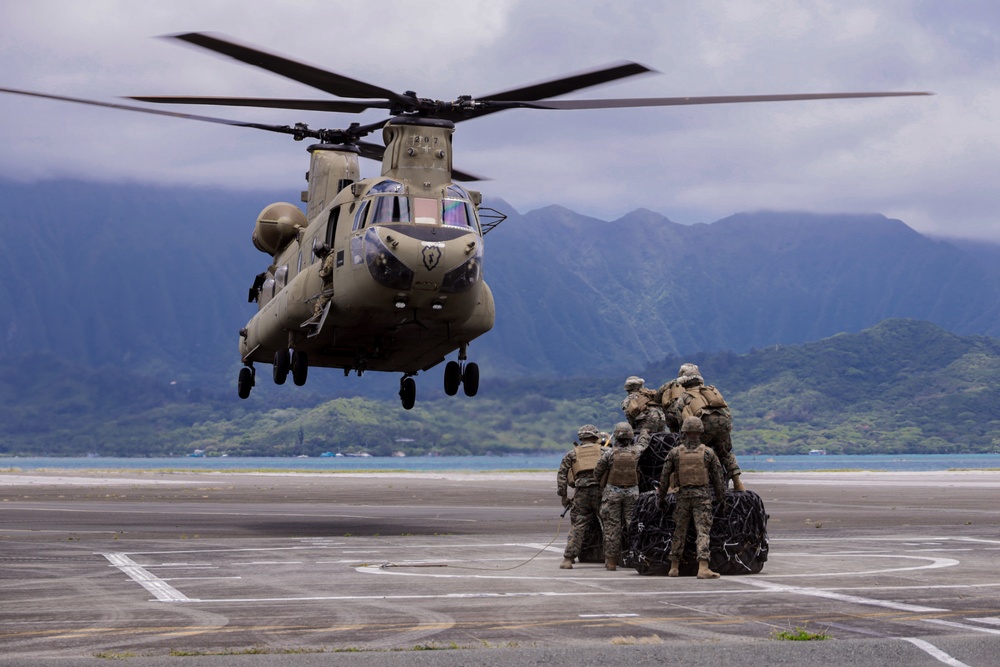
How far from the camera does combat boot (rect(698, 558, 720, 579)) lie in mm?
17203

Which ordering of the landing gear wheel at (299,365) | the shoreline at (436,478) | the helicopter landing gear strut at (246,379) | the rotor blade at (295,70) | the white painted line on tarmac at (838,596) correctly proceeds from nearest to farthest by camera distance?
the white painted line on tarmac at (838,596) → the rotor blade at (295,70) → the landing gear wheel at (299,365) → the helicopter landing gear strut at (246,379) → the shoreline at (436,478)

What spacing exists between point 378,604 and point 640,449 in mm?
6154

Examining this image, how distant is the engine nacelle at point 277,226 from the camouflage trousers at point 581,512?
1522 cm

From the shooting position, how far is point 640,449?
1920 cm

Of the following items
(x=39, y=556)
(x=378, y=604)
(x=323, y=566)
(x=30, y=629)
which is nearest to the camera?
(x=30, y=629)

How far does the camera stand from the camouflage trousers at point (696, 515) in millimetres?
17375

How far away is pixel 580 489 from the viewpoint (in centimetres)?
1939

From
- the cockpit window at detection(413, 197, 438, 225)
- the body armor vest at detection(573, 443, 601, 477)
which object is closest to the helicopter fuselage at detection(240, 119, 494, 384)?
the cockpit window at detection(413, 197, 438, 225)

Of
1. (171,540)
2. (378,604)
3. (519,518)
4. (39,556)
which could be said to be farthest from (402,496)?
(378,604)

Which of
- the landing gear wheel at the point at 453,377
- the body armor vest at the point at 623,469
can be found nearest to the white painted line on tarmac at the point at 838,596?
the body armor vest at the point at 623,469

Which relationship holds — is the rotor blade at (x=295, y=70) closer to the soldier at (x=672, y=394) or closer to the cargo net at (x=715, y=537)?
the soldier at (x=672, y=394)

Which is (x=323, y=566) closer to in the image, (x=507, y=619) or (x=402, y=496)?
(x=507, y=619)

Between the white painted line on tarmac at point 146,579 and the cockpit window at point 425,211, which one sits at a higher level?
the cockpit window at point 425,211

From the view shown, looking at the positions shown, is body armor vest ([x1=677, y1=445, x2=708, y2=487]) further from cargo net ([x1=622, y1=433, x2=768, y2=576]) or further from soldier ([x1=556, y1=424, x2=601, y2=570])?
soldier ([x1=556, y1=424, x2=601, y2=570])
